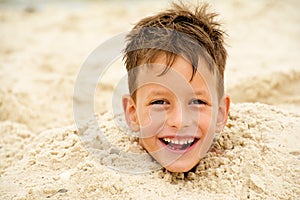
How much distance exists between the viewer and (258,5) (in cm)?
589

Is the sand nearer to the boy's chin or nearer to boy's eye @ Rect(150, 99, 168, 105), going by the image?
the boy's chin

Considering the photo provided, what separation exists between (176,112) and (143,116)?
9.1 inches

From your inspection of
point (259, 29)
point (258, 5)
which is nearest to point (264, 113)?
point (259, 29)

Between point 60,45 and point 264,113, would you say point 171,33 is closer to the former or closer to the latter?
point 264,113

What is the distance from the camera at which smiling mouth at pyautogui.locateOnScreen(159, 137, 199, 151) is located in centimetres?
205

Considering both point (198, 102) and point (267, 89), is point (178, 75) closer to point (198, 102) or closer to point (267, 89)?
point (198, 102)

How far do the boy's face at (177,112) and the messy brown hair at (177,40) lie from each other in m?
0.05

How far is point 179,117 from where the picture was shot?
6.47 feet

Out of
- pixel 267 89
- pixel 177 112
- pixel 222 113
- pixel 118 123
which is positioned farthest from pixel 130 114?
pixel 267 89

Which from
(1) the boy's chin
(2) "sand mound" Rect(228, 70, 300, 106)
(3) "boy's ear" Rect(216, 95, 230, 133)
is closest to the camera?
(1) the boy's chin

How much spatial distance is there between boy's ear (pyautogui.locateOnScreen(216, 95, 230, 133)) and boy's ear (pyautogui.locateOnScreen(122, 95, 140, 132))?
0.46m

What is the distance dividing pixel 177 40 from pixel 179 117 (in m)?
0.41

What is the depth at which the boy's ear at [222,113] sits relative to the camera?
2.23 metres

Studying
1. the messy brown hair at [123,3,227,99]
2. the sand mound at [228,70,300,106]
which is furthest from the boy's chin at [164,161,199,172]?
the sand mound at [228,70,300,106]
